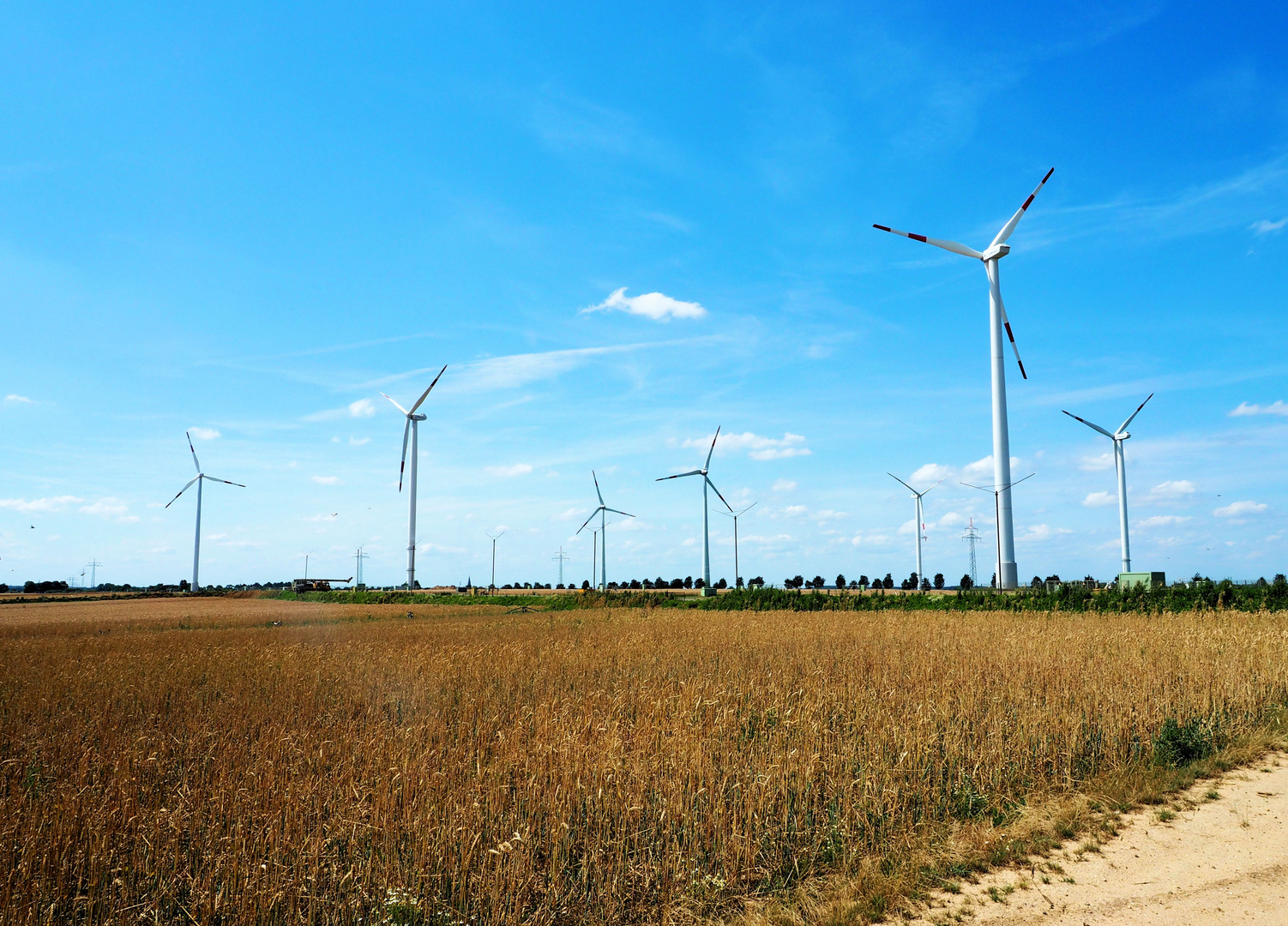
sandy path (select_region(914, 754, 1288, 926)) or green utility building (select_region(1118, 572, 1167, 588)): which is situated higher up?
green utility building (select_region(1118, 572, 1167, 588))

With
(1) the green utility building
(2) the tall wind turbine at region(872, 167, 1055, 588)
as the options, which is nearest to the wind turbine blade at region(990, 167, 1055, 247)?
(2) the tall wind turbine at region(872, 167, 1055, 588)

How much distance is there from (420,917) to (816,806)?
5.43 metres

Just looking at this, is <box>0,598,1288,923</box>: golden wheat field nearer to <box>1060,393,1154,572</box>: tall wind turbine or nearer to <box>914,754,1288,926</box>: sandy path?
<box>914,754,1288,926</box>: sandy path

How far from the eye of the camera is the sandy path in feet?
28.5

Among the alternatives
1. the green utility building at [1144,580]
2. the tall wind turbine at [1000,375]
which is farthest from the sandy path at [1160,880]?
the tall wind turbine at [1000,375]

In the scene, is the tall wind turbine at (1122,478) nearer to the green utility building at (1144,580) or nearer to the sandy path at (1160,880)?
the green utility building at (1144,580)

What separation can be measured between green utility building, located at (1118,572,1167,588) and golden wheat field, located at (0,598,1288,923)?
24253 mm

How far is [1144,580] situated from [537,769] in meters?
50.7

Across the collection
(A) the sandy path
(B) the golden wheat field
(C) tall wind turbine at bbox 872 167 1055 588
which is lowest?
(A) the sandy path

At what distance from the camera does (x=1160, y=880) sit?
961cm

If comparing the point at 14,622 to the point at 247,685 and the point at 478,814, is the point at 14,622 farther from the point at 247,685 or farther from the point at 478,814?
the point at 478,814

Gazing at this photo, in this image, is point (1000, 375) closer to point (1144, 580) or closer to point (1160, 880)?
point (1144, 580)

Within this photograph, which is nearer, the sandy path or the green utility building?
the sandy path

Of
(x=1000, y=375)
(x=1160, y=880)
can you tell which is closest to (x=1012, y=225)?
(x=1000, y=375)
